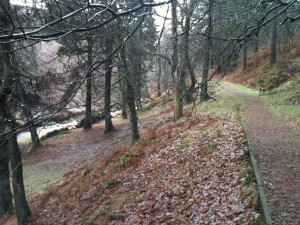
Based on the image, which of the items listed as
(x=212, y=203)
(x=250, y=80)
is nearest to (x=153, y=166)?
(x=212, y=203)

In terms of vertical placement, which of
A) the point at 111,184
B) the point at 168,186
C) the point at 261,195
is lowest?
the point at 111,184

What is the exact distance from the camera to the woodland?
9.83ft

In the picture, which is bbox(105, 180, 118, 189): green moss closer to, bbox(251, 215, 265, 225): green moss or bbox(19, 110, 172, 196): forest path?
bbox(19, 110, 172, 196): forest path

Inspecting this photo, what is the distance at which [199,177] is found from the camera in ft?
24.8

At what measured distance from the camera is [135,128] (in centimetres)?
1445

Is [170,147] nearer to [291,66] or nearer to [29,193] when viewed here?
[29,193]

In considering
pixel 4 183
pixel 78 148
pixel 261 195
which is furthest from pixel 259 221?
pixel 78 148

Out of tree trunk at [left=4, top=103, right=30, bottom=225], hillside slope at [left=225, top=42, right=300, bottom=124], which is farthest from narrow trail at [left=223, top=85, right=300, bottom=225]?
tree trunk at [left=4, top=103, right=30, bottom=225]

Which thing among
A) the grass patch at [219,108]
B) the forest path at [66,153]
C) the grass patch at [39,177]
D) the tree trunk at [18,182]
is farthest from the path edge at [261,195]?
the grass patch at [39,177]

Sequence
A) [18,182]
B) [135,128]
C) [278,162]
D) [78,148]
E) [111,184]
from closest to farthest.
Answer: [278,162] → [18,182] → [111,184] → [135,128] → [78,148]

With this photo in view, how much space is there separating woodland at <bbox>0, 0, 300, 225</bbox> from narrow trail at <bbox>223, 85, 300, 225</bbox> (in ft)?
0.11

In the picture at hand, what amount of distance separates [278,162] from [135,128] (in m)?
8.07

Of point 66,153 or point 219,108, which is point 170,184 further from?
point 66,153

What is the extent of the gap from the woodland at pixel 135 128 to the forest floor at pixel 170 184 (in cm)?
4
